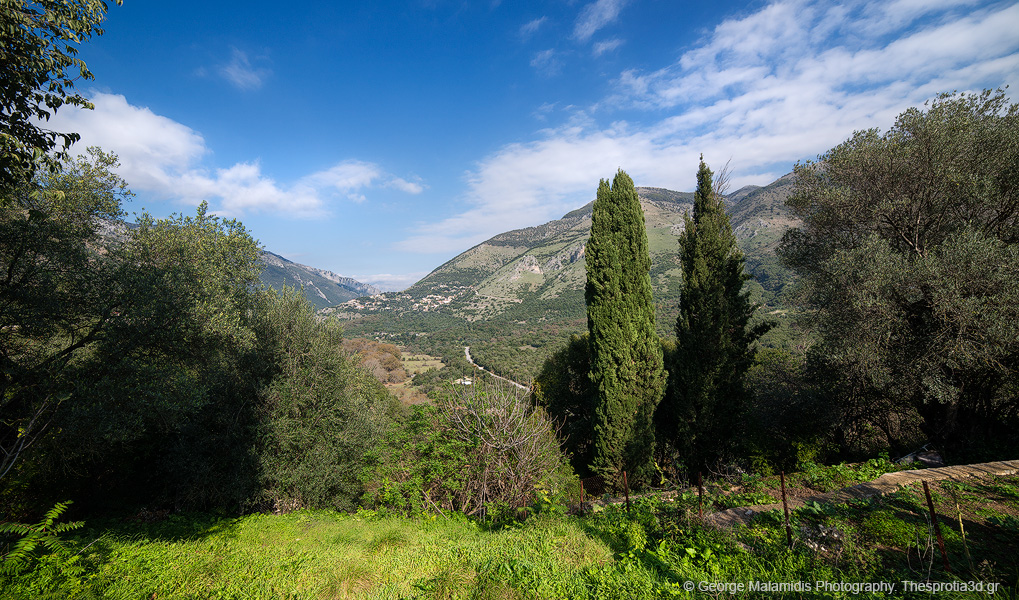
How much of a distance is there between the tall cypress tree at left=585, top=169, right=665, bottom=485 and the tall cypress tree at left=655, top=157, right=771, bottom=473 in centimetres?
115

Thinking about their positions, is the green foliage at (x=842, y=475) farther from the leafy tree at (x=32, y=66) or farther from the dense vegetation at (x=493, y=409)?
the leafy tree at (x=32, y=66)

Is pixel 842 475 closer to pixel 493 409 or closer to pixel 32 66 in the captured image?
pixel 493 409

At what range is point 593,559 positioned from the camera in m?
4.93

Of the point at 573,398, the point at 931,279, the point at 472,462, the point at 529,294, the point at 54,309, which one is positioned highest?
the point at 54,309

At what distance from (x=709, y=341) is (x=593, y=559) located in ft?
35.1

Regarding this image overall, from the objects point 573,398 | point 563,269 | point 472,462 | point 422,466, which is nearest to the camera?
point 472,462

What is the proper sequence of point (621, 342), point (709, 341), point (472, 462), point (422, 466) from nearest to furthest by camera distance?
point (472, 462)
point (422, 466)
point (709, 341)
point (621, 342)

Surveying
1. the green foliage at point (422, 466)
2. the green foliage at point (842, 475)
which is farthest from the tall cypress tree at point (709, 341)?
the green foliage at point (422, 466)

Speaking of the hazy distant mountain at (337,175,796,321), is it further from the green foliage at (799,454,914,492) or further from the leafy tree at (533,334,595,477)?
the green foliage at (799,454,914,492)

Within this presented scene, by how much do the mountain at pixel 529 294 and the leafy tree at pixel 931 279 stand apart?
58512mm

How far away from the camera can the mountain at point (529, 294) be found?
96125 millimetres

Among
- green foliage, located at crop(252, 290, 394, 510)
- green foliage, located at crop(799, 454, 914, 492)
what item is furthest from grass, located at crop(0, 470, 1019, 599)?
green foliage, located at crop(252, 290, 394, 510)

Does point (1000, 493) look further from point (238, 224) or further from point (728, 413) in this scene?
point (238, 224)

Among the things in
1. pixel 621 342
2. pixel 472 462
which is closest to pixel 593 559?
pixel 472 462
